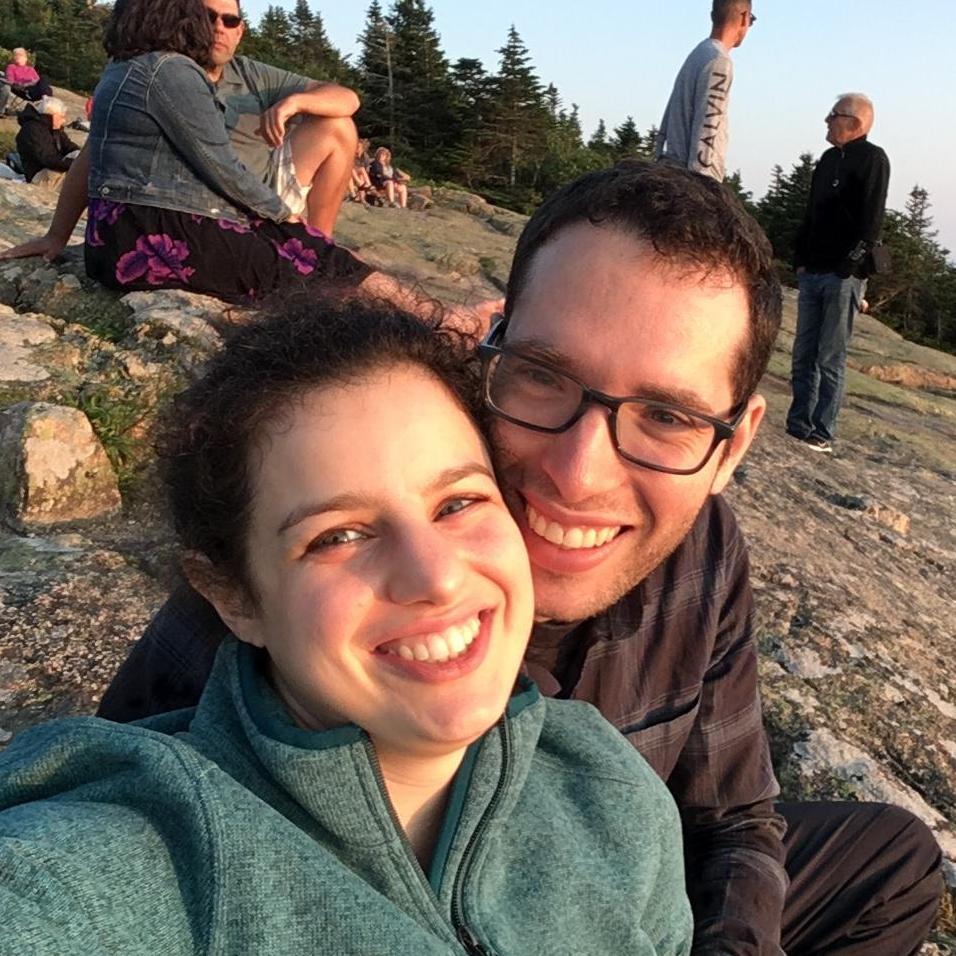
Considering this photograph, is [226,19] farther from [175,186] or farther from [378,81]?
[378,81]

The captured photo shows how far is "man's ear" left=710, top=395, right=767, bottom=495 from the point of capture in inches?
84.2

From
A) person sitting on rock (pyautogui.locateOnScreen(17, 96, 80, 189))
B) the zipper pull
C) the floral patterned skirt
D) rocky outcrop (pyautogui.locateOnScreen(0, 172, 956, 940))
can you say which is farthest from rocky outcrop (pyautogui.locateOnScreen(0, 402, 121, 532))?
person sitting on rock (pyautogui.locateOnScreen(17, 96, 80, 189))

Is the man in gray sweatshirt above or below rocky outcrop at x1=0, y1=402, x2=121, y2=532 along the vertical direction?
above

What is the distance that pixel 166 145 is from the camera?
15.2 feet

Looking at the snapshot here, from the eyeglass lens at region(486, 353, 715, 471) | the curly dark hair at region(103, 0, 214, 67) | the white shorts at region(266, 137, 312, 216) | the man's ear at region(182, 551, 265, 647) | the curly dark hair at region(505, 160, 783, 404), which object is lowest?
the man's ear at region(182, 551, 265, 647)

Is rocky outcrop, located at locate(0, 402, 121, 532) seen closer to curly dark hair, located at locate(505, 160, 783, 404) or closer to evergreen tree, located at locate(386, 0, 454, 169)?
curly dark hair, located at locate(505, 160, 783, 404)

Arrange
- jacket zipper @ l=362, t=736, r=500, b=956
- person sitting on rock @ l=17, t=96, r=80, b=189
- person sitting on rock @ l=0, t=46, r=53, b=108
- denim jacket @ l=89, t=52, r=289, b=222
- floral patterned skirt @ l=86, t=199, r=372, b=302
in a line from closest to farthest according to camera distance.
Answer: jacket zipper @ l=362, t=736, r=500, b=956
denim jacket @ l=89, t=52, r=289, b=222
floral patterned skirt @ l=86, t=199, r=372, b=302
person sitting on rock @ l=17, t=96, r=80, b=189
person sitting on rock @ l=0, t=46, r=53, b=108

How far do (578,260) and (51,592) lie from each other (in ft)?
Answer: 6.22

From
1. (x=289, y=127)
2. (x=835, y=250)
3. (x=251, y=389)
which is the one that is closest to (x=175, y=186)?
(x=289, y=127)

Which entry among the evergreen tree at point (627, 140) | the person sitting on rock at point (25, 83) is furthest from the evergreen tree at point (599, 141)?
the person sitting on rock at point (25, 83)

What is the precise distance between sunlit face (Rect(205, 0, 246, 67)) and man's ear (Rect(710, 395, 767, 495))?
12.2 feet

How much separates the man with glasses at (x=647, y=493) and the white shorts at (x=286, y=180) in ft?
11.6

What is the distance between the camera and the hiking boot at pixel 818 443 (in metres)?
6.90

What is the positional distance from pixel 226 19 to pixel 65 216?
146cm
